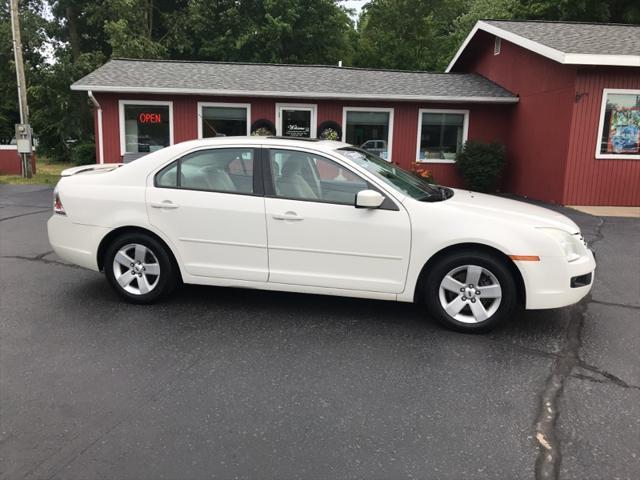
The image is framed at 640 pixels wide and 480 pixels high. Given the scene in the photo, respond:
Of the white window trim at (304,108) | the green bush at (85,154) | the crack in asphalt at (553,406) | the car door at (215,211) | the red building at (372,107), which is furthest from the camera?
the green bush at (85,154)

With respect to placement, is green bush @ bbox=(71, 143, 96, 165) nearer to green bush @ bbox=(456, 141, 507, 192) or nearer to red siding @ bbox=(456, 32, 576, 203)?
green bush @ bbox=(456, 141, 507, 192)

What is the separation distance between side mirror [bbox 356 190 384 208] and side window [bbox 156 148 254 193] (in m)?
0.99

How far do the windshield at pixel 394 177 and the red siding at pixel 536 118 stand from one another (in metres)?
8.13

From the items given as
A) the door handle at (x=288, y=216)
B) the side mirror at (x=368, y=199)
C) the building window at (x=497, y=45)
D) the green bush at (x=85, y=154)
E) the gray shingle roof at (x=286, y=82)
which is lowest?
the green bush at (x=85, y=154)

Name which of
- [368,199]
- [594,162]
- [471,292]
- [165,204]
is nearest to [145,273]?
[165,204]

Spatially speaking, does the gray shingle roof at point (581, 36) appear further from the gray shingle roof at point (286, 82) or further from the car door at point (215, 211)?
the car door at point (215, 211)

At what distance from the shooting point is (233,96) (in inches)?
592

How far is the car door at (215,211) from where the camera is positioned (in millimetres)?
4750

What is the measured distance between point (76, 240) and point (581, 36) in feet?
42.0

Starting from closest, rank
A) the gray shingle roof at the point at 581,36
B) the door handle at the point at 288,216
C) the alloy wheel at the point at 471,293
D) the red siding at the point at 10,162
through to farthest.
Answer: the alloy wheel at the point at 471,293
the door handle at the point at 288,216
the gray shingle roof at the point at 581,36
the red siding at the point at 10,162

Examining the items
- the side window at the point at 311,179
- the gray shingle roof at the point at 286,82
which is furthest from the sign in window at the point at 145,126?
the side window at the point at 311,179

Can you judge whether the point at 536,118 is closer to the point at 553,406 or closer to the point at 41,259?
the point at 41,259

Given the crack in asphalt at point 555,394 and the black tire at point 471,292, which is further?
the black tire at point 471,292

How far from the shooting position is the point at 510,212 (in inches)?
182
